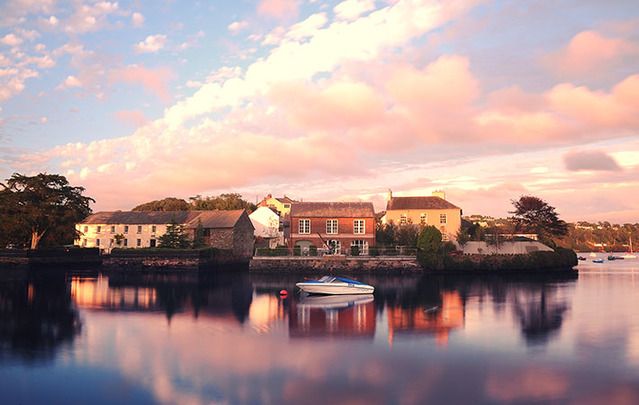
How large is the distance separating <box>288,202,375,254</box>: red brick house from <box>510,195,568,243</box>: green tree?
19.9 meters

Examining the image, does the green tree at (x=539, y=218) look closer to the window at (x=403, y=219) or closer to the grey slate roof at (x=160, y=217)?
the window at (x=403, y=219)

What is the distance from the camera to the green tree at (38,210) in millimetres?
56188

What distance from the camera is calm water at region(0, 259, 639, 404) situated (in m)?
12.9

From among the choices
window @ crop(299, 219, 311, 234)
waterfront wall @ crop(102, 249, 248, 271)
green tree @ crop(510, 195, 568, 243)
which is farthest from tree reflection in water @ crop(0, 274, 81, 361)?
green tree @ crop(510, 195, 568, 243)

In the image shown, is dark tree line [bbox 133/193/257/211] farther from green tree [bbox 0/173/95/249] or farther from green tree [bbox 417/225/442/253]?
green tree [bbox 417/225/442/253]

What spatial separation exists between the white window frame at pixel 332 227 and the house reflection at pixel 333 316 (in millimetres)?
22901

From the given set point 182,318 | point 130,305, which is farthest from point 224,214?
point 182,318

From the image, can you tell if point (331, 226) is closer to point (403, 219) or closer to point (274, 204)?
point (403, 219)

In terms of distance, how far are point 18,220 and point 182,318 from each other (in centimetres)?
4125

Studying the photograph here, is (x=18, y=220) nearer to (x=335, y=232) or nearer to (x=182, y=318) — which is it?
(x=335, y=232)

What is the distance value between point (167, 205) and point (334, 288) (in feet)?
224

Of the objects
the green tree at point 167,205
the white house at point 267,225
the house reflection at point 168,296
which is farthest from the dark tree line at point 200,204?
the house reflection at point 168,296

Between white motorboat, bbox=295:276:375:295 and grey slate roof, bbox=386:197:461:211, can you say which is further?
grey slate roof, bbox=386:197:461:211

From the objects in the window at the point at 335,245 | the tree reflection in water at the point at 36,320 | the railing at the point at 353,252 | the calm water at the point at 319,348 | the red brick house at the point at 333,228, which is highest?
the red brick house at the point at 333,228
